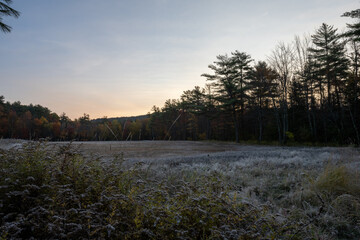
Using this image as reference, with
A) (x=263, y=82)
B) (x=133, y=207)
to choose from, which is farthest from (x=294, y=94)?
(x=133, y=207)

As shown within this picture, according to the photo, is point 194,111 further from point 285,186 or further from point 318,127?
point 285,186

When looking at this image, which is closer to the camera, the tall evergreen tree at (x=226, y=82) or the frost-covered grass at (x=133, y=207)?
the frost-covered grass at (x=133, y=207)

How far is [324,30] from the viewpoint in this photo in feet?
93.4

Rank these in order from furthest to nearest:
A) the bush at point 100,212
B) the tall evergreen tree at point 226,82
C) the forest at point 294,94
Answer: the tall evergreen tree at point 226,82
the forest at point 294,94
the bush at point 100,212

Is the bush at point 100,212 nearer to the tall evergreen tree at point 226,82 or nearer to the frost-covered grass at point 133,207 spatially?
the frost-covered grass at point 133,207

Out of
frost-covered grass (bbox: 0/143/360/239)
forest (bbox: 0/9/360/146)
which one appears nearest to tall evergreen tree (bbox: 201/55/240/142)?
forest (bbox: 0/9/360/146)

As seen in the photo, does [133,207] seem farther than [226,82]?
No

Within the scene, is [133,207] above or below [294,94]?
below

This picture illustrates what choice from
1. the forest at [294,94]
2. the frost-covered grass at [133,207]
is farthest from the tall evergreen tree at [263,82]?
the frost-covered grass at [133,207]

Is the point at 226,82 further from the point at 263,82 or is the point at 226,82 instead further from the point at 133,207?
the point at 133,207

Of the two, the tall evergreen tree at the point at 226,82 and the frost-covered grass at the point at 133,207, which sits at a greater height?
the tall evergreen tree at the point at 226,82

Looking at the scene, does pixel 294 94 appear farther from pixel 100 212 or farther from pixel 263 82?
pixel 100 212

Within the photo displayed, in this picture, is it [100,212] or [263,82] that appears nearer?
[100,212]

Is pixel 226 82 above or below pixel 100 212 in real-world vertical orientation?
above
